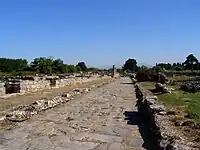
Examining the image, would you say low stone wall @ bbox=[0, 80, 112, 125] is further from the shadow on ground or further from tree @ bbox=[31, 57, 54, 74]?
tree @ bbox=[31, 57, 54, 74]

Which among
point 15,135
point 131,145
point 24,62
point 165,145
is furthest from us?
point 24,62

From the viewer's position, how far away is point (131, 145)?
21.7 ft

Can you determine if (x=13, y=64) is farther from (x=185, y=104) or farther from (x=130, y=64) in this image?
(x=185, y=104)

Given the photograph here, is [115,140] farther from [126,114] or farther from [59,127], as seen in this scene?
[126,114]

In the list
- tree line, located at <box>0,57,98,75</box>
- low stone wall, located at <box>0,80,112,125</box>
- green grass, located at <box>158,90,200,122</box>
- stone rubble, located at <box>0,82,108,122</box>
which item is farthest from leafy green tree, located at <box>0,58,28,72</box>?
low stone wall, located at <box>0,80,112,125</box>

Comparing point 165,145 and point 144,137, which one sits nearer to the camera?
point 165,145

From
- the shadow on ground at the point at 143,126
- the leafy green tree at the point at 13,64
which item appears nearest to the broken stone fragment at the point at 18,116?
the shadow on ground at the point at 143,126

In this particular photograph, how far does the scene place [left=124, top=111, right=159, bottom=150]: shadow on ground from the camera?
662cm

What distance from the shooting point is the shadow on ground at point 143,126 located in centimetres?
662

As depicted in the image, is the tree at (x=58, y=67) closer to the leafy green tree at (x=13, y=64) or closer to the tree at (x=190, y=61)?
the leafy green tree at (x=13, y=64)

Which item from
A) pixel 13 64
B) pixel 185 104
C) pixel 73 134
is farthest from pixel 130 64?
pixel 73 134

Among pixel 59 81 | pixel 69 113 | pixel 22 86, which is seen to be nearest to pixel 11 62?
pixel 59 81

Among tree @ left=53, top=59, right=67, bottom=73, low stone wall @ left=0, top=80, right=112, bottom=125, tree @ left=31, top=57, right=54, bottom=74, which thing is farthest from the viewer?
tree @ left=53, top=59, right=67, bottom=73

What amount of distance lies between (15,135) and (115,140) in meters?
2.14
